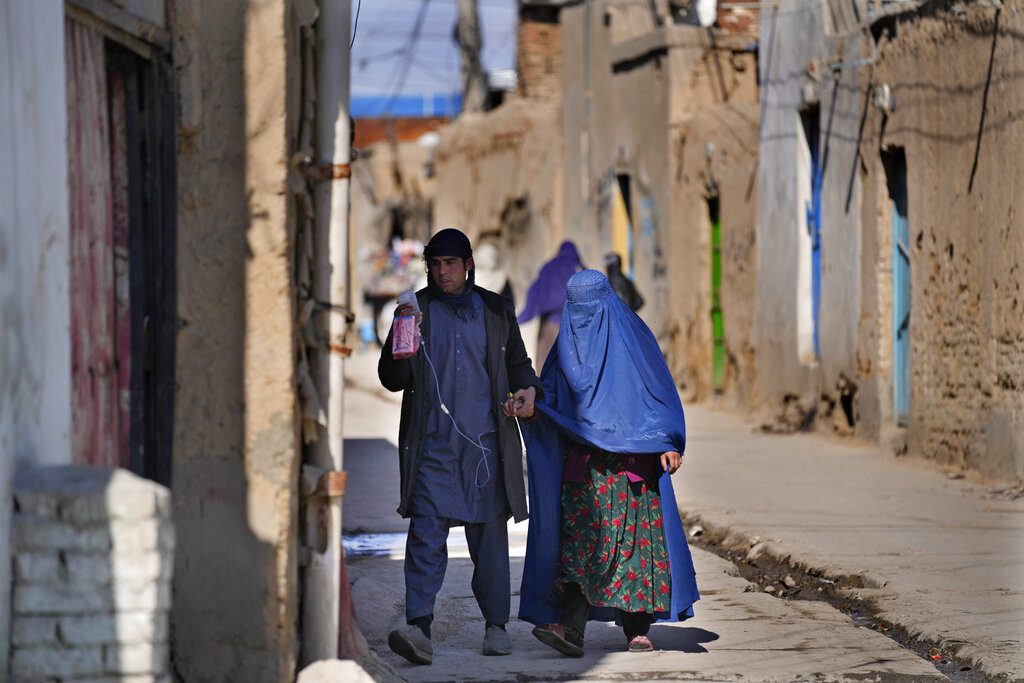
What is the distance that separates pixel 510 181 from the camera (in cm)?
2659

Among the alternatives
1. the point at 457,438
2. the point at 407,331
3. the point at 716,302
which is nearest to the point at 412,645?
the point at 457,438

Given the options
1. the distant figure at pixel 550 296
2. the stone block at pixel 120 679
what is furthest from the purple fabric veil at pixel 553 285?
the stone block at pixel 120 679

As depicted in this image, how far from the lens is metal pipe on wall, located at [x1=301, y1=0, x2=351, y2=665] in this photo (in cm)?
473

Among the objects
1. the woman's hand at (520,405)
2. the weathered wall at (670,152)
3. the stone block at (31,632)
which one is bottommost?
the stone block at (31,632)

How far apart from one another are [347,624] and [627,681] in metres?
0.94

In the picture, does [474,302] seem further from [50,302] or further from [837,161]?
[837,161]

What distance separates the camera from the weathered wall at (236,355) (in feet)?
15.1

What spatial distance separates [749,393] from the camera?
50.6 feet

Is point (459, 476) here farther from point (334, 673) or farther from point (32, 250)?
point (32, 250)

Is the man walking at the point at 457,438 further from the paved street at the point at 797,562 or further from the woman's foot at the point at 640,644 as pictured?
the woman's foot at the point at 640,644

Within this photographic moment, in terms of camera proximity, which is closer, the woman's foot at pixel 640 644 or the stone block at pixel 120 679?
the stone block at pixel 120 679

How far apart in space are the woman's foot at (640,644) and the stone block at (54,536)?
246 centimetres

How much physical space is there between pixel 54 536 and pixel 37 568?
8 cm

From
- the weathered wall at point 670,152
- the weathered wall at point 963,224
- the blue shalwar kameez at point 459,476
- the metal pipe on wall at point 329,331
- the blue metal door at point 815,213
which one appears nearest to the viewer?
the metal pipe on wall at point 329,331
